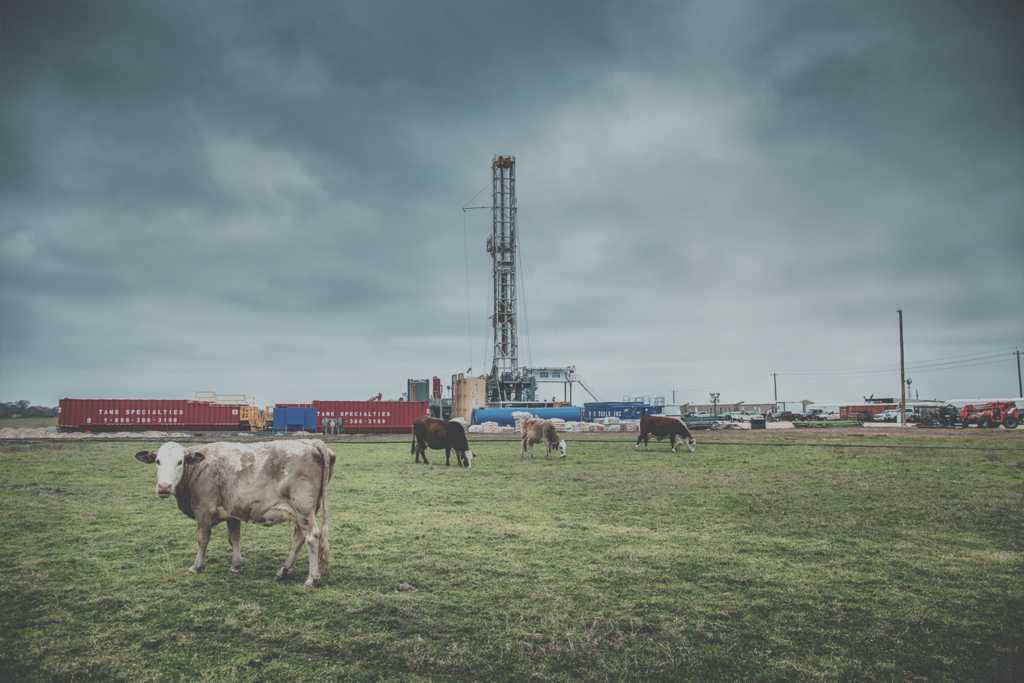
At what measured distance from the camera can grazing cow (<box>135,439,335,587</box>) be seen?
5910 mm

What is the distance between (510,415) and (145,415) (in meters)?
28.2

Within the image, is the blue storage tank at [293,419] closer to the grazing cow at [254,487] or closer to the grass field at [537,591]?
the grass field at [537,591]

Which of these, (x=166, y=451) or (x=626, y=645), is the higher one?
(x=166, y=451)

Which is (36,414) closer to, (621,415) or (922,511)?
(621,415)

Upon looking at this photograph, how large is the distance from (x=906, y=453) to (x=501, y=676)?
23.2 metres

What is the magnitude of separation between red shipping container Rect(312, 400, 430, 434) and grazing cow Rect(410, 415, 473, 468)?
77.7ft

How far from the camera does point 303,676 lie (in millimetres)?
3992

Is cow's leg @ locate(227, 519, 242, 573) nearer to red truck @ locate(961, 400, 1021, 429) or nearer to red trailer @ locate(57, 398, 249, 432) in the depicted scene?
red trailer @ locate(57, 398, 249, 432)

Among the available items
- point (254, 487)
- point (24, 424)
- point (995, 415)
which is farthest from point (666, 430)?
point (24, 424)


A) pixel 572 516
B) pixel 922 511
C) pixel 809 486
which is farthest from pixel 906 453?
pixel 572 516

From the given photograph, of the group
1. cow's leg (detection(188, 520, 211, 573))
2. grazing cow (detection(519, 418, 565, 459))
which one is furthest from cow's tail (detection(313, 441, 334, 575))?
grazing cow (detection(519, 418, 565, 459))

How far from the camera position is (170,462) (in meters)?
5.99

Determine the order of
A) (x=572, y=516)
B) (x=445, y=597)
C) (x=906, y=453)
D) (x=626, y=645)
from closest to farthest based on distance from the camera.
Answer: (x=626, y=645)
(x=445, y=597)
(x=572, y=516)
(x=906, y=453)

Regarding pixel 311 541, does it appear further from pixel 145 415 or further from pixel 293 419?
pixel 145 415
